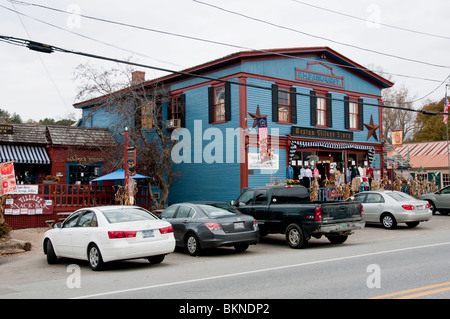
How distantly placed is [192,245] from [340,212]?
14.7 feet

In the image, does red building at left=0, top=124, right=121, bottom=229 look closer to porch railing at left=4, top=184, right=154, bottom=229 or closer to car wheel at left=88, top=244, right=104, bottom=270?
porch railing at left=4, top=184, right=154, bottom=229

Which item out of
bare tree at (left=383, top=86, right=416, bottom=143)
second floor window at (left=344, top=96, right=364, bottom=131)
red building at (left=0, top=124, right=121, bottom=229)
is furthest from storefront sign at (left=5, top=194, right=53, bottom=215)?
bare tree at (left=383, top=86, right=416, bottom=143)

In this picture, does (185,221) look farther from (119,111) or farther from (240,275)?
(119,111)

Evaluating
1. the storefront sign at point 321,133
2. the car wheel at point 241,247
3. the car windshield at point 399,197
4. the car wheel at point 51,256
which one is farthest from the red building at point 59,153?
the car windshield at point 399,197

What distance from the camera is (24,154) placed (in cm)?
2578

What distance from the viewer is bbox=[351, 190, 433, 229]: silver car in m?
19.0

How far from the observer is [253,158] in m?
23.5

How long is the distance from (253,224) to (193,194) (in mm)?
13016

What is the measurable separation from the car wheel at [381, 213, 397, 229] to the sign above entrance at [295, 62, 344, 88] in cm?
962

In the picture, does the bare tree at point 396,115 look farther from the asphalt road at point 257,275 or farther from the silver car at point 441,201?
the asphalt road at point 257,275

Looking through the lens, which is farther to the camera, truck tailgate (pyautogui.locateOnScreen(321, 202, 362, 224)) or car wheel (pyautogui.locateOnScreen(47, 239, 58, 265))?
truck tailgate (pyautogui.locateOnScreen(321, 202, 362, 224))

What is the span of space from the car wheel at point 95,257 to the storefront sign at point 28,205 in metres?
9.54
